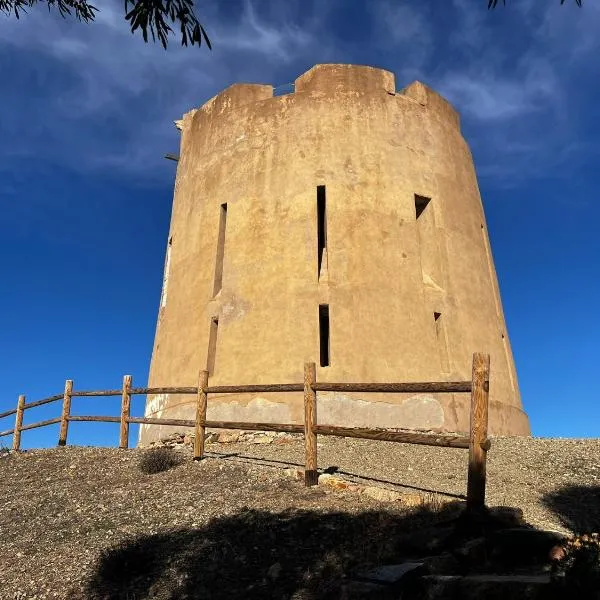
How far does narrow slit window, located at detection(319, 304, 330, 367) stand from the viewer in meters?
14.1

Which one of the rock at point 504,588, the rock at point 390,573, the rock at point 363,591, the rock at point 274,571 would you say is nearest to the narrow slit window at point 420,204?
the rock at point 274,571

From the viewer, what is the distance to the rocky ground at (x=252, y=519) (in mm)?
5219

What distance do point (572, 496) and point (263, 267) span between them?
8.68m

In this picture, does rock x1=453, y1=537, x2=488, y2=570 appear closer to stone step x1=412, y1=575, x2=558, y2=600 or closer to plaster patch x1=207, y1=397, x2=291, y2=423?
stone step x1=412, y1=575, x2=558, y2=600

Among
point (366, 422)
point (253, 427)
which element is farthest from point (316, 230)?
point (253, 427)

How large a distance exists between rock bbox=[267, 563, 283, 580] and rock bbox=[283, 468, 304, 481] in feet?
10.2

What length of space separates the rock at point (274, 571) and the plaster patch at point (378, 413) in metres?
7.68

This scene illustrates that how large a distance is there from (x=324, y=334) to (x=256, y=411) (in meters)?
2.71

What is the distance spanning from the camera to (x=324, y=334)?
14.7 metres

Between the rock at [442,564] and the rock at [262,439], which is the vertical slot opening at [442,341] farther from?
the rock at [442,564]

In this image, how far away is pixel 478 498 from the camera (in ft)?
19.1

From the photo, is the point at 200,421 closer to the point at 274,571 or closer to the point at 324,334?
the point at 324,334

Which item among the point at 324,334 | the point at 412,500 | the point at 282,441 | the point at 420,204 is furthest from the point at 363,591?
the point at 420,204

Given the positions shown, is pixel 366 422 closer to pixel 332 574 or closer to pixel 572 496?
pixel 572 496
